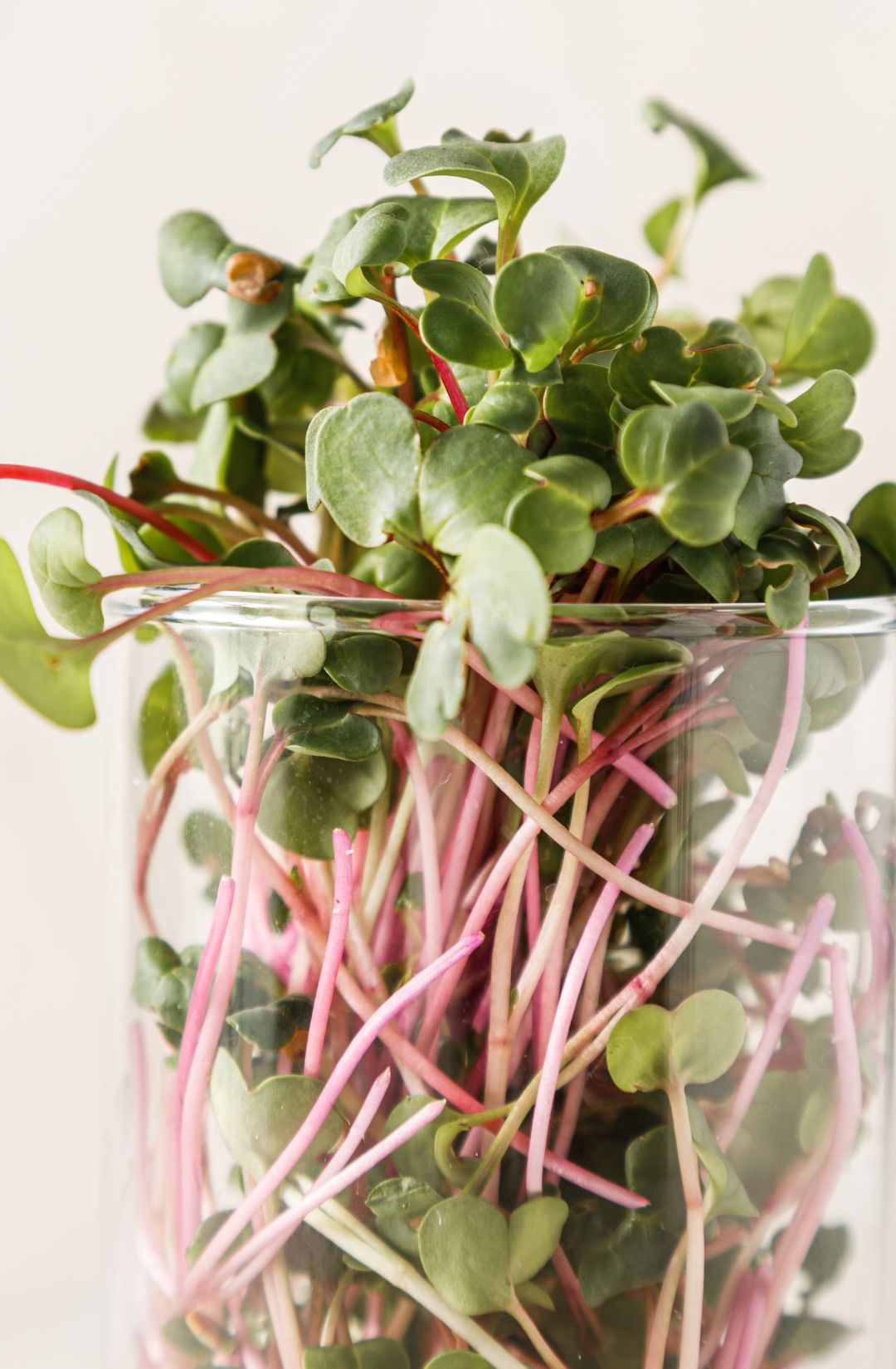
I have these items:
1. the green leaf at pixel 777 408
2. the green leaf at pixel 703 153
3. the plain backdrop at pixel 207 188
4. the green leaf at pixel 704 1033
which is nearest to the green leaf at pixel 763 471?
the green leaf at pixel 777 408

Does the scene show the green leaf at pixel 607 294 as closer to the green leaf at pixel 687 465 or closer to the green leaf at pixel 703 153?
the green leaf at pixel 687 465

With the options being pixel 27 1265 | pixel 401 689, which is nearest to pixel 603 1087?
pixel 401 689

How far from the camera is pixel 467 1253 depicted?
0.30 meters

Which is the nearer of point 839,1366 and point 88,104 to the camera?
point 839,1366

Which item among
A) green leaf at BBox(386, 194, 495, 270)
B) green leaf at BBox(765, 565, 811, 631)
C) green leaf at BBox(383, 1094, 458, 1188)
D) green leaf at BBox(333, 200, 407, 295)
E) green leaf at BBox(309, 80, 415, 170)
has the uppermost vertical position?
green leaf at BBox(309, 80, 415, 170)

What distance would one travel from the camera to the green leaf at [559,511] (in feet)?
0.84

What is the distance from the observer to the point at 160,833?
0.38m

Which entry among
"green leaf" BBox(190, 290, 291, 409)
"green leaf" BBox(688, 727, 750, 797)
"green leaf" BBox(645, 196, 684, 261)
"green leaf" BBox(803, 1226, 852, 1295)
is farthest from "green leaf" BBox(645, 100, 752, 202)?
"green leaf" BBox(803, 1226, 852, 1295)

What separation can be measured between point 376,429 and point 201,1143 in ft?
0.65

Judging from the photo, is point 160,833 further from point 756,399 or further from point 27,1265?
point 27,1265

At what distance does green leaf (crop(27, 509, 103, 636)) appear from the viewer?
1.06ft

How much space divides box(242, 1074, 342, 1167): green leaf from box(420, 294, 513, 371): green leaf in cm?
17

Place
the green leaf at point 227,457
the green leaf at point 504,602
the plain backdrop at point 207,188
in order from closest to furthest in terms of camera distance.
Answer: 1. the green leaf at point 504,602
2. the green leaf at point 227,457
3. the plain backdrop at point 207,188

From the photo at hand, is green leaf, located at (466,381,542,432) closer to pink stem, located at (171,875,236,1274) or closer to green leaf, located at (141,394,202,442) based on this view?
pink stem, located at (171,875,236,1274)
